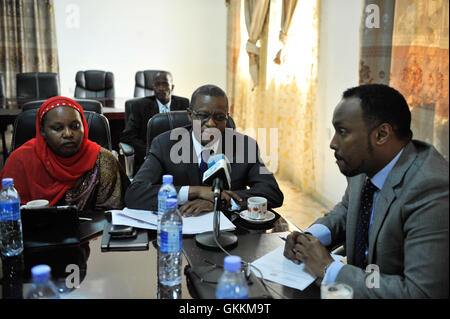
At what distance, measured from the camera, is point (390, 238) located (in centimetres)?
116

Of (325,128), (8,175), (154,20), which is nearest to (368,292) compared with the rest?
(8,175)

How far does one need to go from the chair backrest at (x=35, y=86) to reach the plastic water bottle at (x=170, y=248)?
4716mm

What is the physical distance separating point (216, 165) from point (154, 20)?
5.85 metres

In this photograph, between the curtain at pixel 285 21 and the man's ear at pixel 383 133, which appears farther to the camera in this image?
the curtain at pixel 285 21

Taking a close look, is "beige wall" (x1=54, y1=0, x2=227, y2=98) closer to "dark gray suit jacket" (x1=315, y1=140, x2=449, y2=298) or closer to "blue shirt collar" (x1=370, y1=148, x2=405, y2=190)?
"blue shirt collar" (x1=370, y1=148, x2=405, y2=190)

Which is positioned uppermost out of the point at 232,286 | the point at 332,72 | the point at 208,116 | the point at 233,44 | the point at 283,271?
the point at 233,44

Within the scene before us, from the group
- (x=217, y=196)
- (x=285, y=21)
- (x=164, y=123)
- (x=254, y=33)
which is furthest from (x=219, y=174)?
(x=254, y=33)

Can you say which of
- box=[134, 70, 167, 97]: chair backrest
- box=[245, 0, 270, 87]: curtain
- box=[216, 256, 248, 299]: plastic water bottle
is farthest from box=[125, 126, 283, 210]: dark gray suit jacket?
A: box=[134, 70, 167, 97]: chair backrest

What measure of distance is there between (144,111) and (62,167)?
70.8 inches

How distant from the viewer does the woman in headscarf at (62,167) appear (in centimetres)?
189

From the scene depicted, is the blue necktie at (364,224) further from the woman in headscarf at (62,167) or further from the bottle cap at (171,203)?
the woman in headscarf at (62,167)

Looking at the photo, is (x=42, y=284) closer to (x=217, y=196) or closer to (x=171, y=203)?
(x=171, y=203)

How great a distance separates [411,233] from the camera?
3.49 ft

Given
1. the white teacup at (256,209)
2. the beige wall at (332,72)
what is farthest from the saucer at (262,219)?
the beige wall at (332,72)
